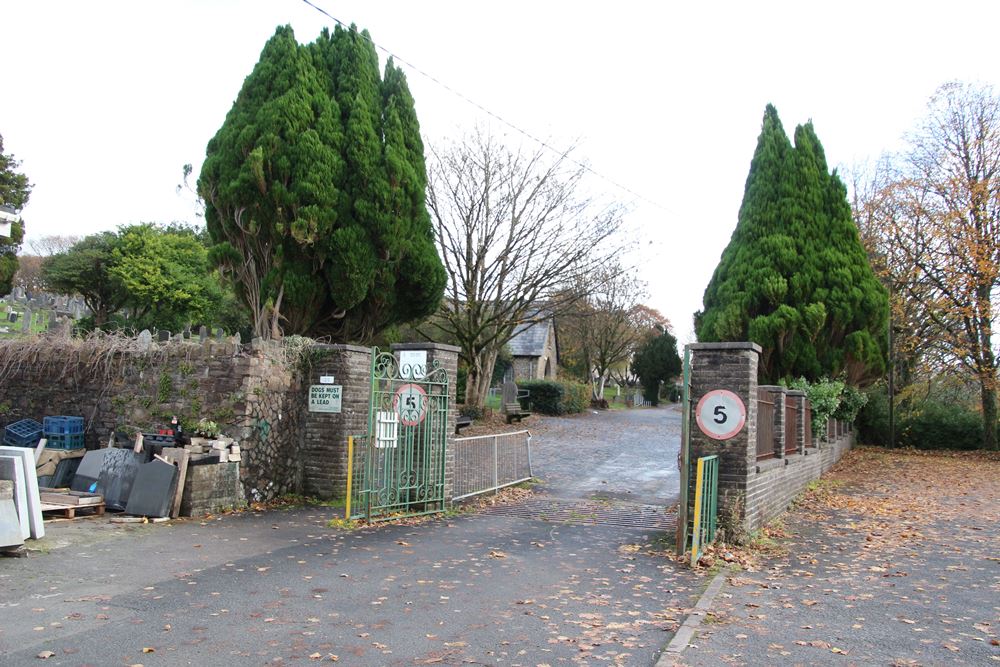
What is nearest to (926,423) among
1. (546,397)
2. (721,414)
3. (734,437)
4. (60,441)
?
(546,397)

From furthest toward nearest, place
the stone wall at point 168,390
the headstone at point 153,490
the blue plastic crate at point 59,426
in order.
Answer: the blue plastic crate at point 59,426, the stone wall at point 168,390, the headstone at point 153,490

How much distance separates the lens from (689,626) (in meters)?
5.71

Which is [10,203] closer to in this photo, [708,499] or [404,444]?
[404,444]

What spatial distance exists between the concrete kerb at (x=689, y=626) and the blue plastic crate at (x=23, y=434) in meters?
9.73

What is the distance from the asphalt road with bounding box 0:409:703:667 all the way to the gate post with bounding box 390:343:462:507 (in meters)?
0.92

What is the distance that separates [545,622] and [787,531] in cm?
563

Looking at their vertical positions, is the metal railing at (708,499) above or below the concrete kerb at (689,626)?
above

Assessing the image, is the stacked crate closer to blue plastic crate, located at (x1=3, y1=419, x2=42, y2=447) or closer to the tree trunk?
blue plastic crate, located at (x1=3, y1=419, x2=42, y2=447)

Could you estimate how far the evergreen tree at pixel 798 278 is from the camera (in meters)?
18.7

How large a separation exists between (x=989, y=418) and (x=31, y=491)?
2480cm

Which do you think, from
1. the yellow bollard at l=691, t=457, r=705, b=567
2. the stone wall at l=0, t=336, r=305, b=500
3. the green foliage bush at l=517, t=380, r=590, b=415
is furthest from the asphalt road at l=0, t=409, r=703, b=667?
the green foliage bush at l=517, t=380, r=590, b=415

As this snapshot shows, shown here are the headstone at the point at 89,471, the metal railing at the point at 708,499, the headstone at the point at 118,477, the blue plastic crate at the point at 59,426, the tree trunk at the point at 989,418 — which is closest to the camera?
the metal railing at the point at 708,499

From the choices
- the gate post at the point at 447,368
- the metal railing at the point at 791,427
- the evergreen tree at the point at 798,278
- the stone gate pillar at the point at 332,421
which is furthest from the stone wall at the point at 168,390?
the evergreen tree at the point at 798,278

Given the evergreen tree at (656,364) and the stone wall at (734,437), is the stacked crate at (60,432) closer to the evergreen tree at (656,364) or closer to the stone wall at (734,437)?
the stone wall at (734,437)
